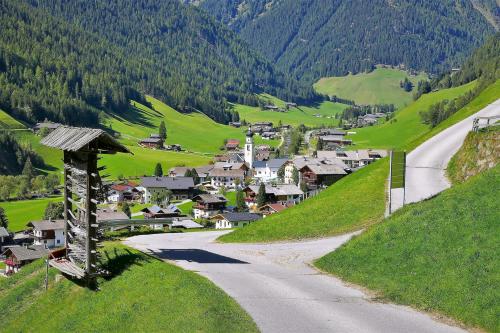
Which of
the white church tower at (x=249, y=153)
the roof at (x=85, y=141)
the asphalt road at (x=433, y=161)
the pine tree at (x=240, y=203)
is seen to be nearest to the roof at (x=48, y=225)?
the pine tree at (x=240, y=203)

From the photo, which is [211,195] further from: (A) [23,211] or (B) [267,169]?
(B) [267,169]

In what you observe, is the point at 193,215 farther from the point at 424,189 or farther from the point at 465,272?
the point at 465,272

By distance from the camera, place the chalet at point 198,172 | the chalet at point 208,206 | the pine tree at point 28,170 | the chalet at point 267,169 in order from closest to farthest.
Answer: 1. the chalet at point 208,206
2. the pine tree at point 28,170
3. the chalet at point 267,169
4. the chalet at point 198,172

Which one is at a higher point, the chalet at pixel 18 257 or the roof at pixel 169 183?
the roof at pixel 169 183

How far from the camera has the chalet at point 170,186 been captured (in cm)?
14662

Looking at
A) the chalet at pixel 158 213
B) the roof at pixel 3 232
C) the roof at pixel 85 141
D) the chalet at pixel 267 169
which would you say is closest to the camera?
the roof at pixel 85 141

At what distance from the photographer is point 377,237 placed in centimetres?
2725

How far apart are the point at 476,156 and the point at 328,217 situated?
10.3 m

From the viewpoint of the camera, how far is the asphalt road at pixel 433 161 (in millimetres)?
36500

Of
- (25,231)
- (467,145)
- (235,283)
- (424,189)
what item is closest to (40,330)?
(235,283)

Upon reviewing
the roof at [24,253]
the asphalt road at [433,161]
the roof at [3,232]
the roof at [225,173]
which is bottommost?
the roof at [3,232]

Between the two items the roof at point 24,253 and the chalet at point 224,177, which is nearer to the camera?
the roof at point 24,253

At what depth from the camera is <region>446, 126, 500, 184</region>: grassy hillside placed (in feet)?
119

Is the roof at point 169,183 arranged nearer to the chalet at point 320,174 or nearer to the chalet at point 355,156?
the chalet at point 320,174
